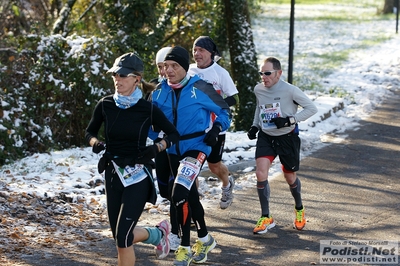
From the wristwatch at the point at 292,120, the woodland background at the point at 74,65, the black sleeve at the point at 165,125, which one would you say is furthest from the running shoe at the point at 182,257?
the woodland background at the point at 74,65

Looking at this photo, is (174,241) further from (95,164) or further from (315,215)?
(95,164)

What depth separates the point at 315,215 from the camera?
807 cm

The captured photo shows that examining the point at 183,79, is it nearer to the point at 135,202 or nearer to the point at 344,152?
the point at 135,202

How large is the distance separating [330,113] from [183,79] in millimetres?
8181

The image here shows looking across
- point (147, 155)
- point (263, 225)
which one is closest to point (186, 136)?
point (147, 155)

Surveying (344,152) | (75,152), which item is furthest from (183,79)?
(344,152)

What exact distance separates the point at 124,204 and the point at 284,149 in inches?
95.4

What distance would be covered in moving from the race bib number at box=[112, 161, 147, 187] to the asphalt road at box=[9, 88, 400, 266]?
1219mm

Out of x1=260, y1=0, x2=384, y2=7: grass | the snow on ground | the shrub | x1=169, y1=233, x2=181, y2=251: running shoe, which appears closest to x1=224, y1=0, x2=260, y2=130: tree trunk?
the snow on ground

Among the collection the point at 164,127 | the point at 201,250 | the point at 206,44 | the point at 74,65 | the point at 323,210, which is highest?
the point at 206,44

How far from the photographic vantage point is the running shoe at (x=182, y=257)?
6.17 meters

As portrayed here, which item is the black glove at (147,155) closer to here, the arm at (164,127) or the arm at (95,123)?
the arm at (164,127)

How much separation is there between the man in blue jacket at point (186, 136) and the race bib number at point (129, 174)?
71 cm

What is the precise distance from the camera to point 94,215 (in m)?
8.07
